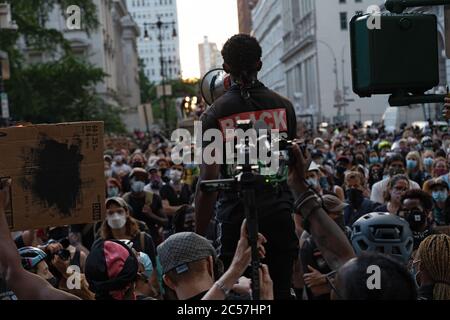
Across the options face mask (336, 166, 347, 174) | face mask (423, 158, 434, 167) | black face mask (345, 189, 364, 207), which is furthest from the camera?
face mask (336, 166, 347, 174)

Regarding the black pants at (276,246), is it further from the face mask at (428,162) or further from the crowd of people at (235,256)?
the face mask at (428,162)

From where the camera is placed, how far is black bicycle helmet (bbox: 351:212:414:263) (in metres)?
4.96

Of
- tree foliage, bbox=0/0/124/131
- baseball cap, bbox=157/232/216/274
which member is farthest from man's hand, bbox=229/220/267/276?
tree foliage, bbox=0/0/124/131

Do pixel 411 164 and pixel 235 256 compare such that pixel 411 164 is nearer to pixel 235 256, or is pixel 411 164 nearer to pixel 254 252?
pixel 235 256

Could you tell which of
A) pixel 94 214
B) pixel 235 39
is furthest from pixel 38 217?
pixel 235 39

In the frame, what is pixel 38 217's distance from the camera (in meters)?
4.49

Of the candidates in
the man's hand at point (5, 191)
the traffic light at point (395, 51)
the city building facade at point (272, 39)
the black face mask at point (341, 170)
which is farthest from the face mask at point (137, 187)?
the city building facade at point (272, 39)

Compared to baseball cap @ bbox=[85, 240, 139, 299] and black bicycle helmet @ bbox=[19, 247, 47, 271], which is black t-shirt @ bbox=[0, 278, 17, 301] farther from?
black bicycle helmet @ bbox=[19, 247, 47, 271]

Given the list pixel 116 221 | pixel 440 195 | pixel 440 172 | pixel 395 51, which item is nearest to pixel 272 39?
pixel 440 172

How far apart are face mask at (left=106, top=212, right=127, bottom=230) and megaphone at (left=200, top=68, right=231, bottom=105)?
3748mm

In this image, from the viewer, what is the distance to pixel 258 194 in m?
4.52

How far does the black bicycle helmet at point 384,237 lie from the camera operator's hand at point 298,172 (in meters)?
1.25

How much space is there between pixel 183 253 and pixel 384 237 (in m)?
1.24
